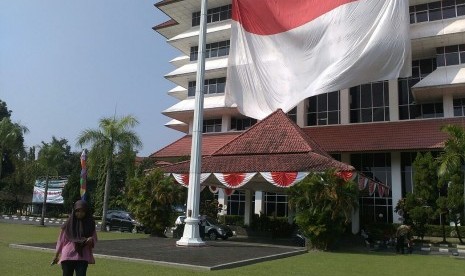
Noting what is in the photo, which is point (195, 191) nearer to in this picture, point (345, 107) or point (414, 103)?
point (345, 107)

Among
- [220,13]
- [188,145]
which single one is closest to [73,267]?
[188,145]

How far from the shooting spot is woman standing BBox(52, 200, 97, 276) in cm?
617

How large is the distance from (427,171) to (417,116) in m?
6.85

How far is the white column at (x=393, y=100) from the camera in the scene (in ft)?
98.6

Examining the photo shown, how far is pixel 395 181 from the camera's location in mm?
29078

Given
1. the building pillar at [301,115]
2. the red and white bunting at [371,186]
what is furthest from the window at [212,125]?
the red and white bunting at [371,186]

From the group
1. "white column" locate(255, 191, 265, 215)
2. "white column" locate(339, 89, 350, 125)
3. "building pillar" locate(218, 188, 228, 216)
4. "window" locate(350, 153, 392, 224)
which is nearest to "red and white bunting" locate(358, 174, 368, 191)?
"window" locate(350, 153, 392, 224)

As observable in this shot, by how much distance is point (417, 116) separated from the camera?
1190 inches

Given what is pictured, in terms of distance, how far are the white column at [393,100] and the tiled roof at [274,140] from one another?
9.23m

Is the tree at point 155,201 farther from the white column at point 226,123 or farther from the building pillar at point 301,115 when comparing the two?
the white column at point 226,123

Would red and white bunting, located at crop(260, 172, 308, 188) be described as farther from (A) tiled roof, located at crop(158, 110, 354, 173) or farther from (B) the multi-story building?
(B) the multi-story building

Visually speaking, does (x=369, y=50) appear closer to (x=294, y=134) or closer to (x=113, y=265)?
(x=294, y=134)

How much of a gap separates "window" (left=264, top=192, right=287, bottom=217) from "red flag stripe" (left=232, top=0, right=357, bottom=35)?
1406cm

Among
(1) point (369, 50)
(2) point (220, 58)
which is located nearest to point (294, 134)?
(1) point (369, 50)
